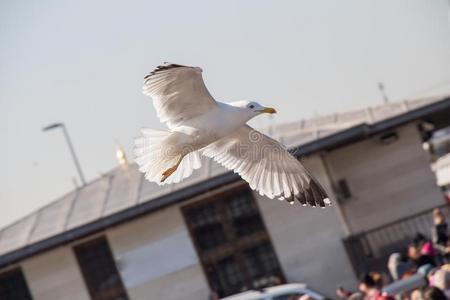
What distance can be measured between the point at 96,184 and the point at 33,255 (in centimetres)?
291

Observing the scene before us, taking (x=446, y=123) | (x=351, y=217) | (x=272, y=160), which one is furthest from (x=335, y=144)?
(x=272, y=160)

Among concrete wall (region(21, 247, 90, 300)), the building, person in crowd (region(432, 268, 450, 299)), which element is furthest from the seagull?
concrete wall (region(21, 247, 90, 300))

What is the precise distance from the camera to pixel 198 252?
615 inches

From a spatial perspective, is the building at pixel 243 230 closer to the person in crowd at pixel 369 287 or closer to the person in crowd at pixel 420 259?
the person in crowd at pixel 420 259

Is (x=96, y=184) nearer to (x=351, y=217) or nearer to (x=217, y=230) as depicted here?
(x=217, y=230)

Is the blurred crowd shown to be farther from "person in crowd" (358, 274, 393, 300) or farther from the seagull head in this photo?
the seagull head

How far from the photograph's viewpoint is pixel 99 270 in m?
15.9

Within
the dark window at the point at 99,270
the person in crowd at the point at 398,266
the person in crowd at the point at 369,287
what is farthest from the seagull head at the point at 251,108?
the dark window at the point at 99,270

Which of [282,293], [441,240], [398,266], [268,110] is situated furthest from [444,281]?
[282,293]

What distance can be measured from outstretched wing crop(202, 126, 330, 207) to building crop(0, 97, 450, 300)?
518 centimetres

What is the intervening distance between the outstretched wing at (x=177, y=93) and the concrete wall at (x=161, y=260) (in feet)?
24.5

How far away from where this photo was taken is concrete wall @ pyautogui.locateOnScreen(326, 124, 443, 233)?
15.9 m

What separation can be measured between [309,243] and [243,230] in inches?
42.5

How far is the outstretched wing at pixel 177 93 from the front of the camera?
307 inches
